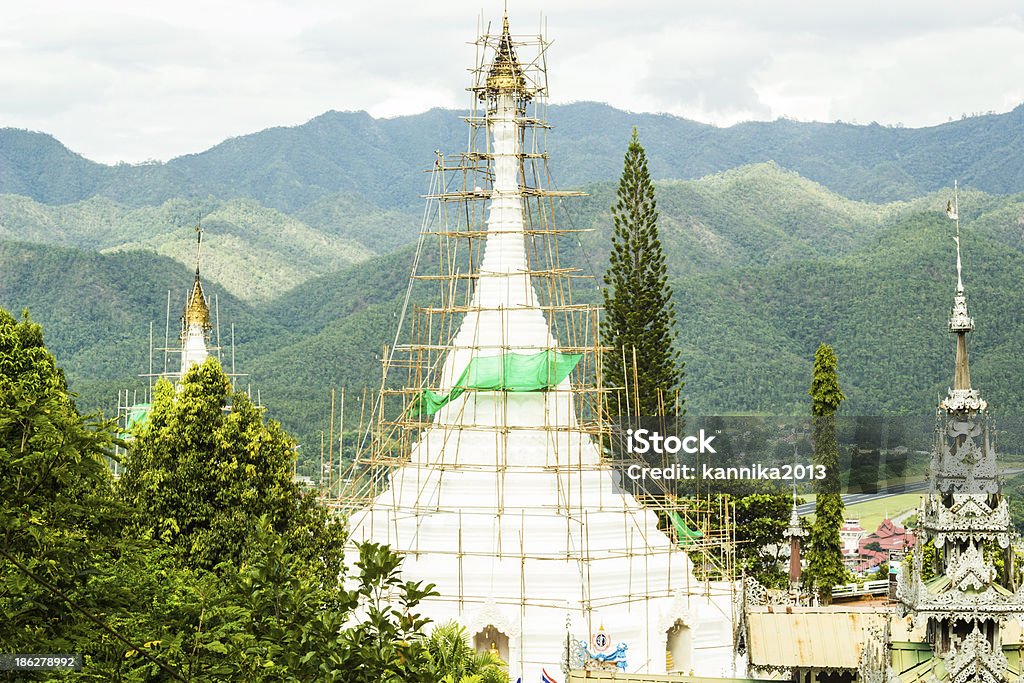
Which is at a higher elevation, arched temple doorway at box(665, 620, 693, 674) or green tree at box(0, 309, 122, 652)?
green tree at box(0, 309, 122, 652)

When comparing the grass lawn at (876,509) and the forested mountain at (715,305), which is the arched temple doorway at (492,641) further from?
the grass lawn at (876,509)

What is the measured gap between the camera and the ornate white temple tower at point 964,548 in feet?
53.1

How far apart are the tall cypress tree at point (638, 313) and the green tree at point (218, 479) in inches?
448

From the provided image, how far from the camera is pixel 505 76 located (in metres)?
29.2

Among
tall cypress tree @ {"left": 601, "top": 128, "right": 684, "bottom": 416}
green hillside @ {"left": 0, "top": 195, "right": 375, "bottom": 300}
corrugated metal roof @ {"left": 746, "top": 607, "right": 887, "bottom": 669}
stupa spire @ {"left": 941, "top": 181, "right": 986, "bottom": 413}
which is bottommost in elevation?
corrugated metal roof @ {"left": 746, "top": 607, "right": 887, "bottom": 669}

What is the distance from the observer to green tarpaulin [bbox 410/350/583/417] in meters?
26.9

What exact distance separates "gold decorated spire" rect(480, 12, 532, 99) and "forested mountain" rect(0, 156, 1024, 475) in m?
19.0

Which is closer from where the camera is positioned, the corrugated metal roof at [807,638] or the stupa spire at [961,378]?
the stupa spire at [961,378]

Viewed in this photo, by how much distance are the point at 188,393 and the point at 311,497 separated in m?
2.85

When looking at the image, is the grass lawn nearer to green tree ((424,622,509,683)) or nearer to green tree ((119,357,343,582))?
green tree ((119,357,343,582))

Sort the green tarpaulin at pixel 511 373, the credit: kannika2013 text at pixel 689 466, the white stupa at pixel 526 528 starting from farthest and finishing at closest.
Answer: the credit: kannika2013 text at pixel 689 466 → the green tarpaulin at pixel 511 373 → the white stupa at pixel 526 528

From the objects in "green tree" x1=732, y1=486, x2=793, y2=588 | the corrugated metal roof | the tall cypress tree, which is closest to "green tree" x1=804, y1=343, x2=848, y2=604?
"green tree" x1=732, y1=486, x2=793, y2=588

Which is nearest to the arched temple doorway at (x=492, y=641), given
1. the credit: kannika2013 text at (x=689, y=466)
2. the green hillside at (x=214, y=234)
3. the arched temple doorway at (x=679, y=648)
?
the arched temple doorway at (x=679, y=648)

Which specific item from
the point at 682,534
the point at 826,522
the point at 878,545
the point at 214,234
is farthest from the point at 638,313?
the point at 214,234
